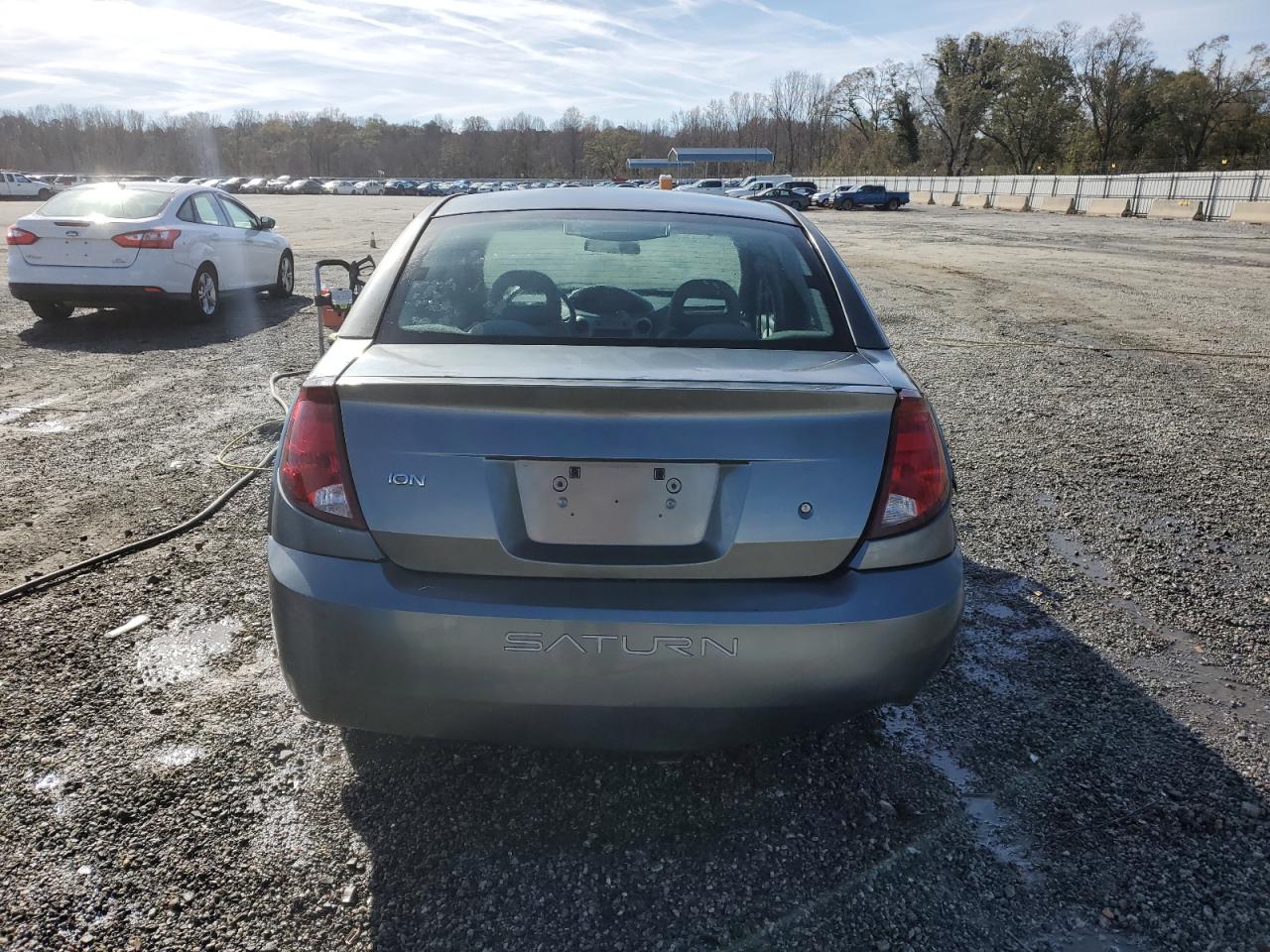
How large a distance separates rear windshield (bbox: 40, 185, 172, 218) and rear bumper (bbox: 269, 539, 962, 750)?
31.0 ft

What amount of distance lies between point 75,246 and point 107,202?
2.77 ft

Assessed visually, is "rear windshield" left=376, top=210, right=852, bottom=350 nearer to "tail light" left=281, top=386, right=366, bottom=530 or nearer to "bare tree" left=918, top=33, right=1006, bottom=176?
Answer: "tail light" left=281, top=386, right=366, bottom=530

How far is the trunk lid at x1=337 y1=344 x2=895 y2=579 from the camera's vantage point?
6.70 ft

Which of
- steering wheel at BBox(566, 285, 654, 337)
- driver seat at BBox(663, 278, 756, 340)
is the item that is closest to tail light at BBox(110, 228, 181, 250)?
steering wheel at BBox(566, 285, 654, 337)

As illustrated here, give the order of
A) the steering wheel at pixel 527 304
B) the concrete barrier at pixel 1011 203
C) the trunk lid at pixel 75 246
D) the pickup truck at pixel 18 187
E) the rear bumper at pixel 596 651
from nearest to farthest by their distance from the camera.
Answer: the rear bumper at pixel 596 651
the steering wheel at pixel 527 304
the trunk lid at pixel 75 246
the concrete barrier at pixel 1011 203
the pickup truck at pixel 18 187

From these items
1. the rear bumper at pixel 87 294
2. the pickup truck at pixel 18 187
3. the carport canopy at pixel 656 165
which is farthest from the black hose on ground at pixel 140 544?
the carport canopy at pixel 656 165

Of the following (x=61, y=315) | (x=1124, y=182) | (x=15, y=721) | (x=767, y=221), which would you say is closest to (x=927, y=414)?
(x=767, y=221)

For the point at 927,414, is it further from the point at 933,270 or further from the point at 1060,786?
the point at 933,270

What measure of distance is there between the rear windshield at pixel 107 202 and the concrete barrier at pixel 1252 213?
36.4 metres

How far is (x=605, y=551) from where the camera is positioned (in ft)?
6.87

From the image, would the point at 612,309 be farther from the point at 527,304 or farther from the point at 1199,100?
the point at 1199,100

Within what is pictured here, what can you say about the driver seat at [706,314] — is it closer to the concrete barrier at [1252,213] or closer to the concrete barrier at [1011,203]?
the concrete barrier at [1252,213]

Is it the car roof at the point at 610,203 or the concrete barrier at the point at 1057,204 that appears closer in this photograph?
the car roof at the point at 610,203

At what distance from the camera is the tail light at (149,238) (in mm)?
9407
